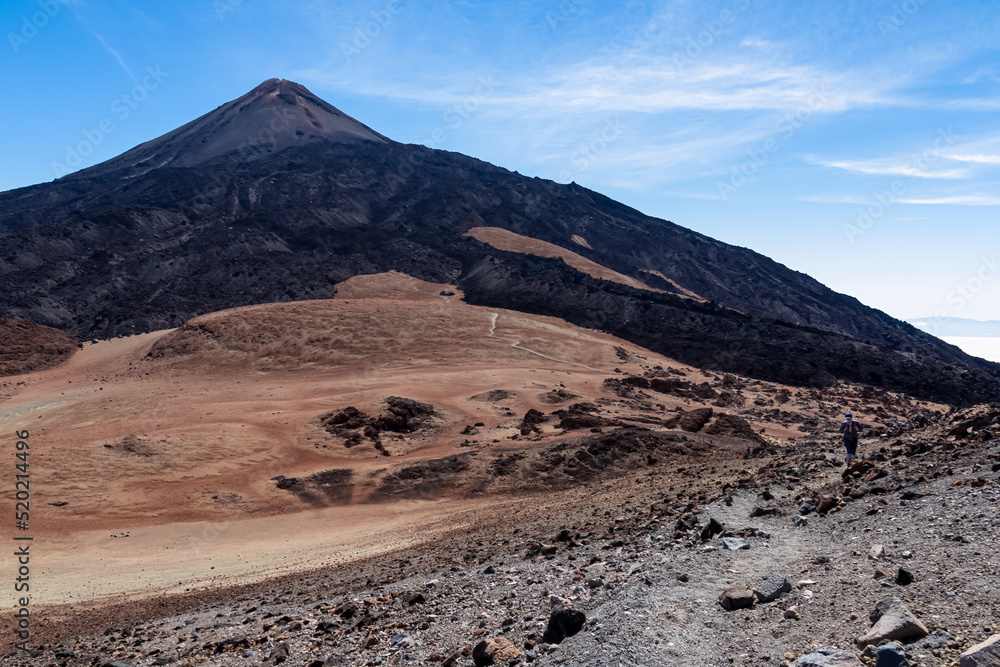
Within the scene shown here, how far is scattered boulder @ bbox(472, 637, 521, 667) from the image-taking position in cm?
614

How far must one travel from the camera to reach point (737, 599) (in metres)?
6.01

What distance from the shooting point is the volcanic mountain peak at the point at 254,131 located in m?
126

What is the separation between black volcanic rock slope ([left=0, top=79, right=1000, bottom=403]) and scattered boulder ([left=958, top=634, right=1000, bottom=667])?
45.5 metres

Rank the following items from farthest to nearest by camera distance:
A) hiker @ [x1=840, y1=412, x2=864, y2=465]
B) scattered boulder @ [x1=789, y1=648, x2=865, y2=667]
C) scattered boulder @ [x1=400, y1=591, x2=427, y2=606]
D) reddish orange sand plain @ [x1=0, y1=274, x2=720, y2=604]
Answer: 1. reddish orange sand plain @ [x1=0, y1=274, x2=720, y2=604]
2. hiker @ [x1=840, y1=412, x2=864, y2=465]
3. scattered boulder @ [x1=400, y1=591, x2=427, y2=606]
4. scattered boulder @ [x1=789, y1=648, x2=865, y2=667]

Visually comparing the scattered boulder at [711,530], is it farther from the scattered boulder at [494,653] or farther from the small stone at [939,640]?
the small stone at [939,640]

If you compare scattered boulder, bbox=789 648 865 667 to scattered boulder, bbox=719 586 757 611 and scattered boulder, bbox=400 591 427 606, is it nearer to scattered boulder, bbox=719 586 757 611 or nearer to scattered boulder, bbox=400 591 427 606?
scattered boulder, bbox=719 586 757 611

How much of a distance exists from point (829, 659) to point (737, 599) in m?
1.43

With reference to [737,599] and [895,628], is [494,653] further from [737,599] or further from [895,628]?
[895,628]

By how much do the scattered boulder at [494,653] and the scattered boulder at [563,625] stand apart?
14.1 inches

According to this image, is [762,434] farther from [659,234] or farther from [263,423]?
[659,234]

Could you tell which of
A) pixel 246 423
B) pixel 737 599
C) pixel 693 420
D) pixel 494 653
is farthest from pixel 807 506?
pixel 246 423

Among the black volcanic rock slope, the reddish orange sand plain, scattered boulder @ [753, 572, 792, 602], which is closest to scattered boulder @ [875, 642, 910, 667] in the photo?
scattered boulder @ [753, 572, 792, 602]

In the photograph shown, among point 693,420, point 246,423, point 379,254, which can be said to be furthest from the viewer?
point 379,254

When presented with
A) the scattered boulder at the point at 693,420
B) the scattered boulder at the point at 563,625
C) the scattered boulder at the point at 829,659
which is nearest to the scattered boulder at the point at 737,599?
the scattered boulder at the point at 829,659
